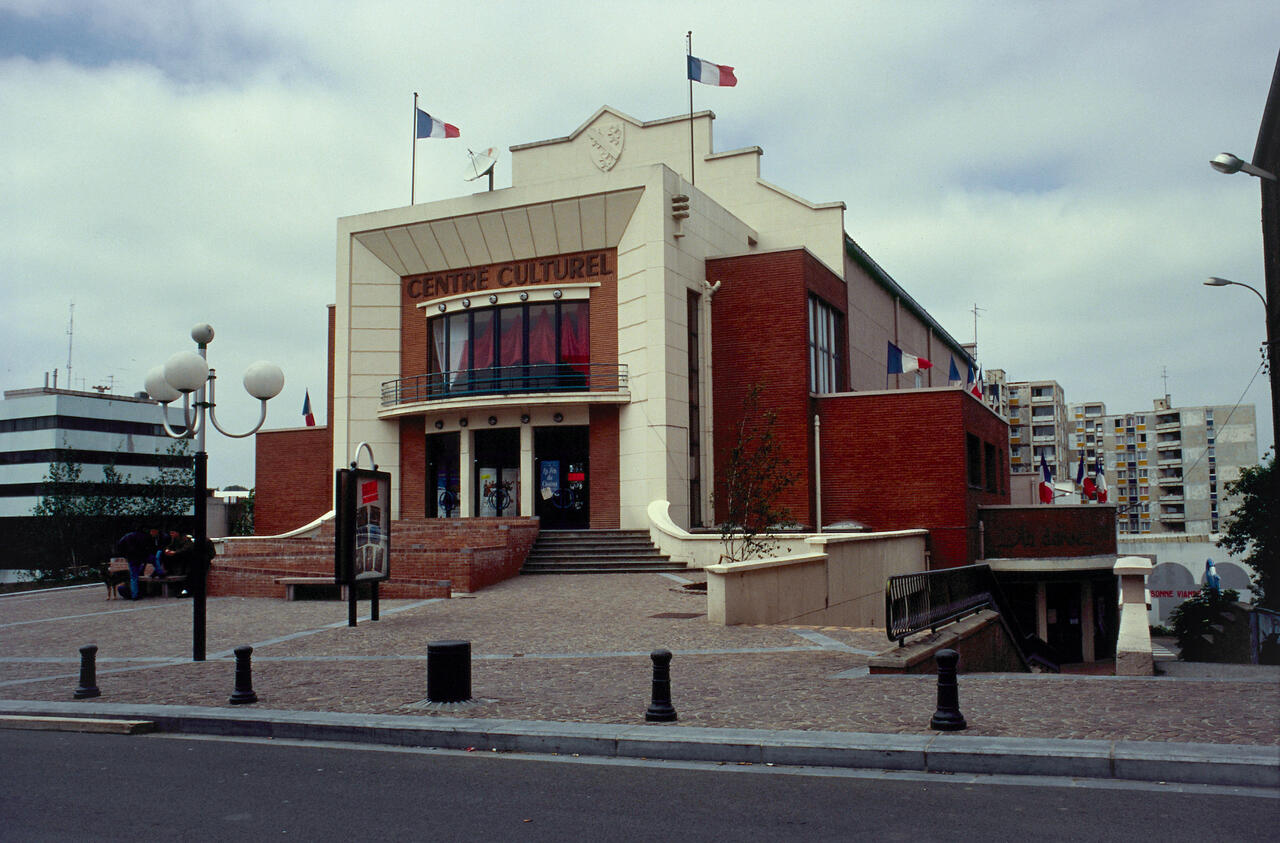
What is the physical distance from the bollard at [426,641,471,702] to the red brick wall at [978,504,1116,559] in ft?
77.5

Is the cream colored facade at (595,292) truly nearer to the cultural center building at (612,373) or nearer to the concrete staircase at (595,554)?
the cultural center building at (612,373)

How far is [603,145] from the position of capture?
3875 cm

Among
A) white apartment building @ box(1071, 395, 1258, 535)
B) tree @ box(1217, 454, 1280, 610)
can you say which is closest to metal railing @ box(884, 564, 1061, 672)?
tree @ box(1217, 454, 1280, 610)

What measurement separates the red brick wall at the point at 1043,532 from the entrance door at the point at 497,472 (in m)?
14.2

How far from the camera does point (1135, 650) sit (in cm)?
1232

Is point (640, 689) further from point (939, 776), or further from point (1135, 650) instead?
point (1135, 650)

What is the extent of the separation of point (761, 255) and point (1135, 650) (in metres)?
19.9

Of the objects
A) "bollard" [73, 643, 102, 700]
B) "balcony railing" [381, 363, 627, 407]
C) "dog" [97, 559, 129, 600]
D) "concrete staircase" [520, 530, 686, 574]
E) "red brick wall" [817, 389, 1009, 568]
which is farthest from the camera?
"balcony railing" [381, 363, 627, 407]

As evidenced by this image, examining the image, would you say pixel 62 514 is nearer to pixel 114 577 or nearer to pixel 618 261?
pixel 114 577

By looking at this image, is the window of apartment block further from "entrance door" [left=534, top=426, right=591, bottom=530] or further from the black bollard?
the black bollard

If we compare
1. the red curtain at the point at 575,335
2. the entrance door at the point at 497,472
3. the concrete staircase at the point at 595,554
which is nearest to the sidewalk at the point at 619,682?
the concrete staircase at the point at 595,554

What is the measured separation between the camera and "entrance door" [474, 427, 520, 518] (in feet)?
102

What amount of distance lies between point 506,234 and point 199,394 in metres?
17.4

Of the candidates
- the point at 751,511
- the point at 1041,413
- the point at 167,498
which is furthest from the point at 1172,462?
the point at 751,511
